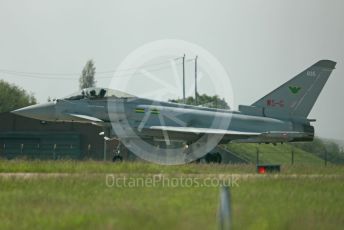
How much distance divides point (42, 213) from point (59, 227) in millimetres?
1591

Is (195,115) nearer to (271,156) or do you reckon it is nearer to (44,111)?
(44,111)

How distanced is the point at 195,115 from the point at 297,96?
531cm

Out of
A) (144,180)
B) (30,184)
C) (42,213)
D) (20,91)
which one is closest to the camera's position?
(42,213)

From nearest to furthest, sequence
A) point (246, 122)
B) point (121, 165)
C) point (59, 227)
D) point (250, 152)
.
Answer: point (59, 227), point (121, 165), point (246, 122), point (250, 152)

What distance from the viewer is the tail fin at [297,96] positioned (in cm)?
3366

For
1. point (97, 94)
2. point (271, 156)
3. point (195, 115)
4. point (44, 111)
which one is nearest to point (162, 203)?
point (97, 94)

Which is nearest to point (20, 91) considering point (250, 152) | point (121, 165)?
point (250, 152)

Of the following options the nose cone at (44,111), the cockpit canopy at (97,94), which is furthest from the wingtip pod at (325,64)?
the nose cone at (44,111)

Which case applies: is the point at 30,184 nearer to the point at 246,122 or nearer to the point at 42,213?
the point at 42,213

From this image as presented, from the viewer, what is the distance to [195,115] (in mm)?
32844

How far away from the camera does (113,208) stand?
12.4m

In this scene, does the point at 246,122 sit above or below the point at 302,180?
above

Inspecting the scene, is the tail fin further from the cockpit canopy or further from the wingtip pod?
the cockpit canopy

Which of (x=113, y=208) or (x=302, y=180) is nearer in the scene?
(x=113, y=208)
